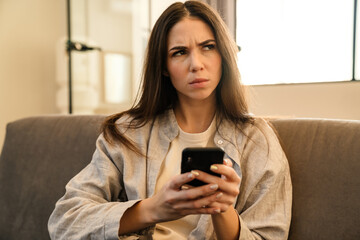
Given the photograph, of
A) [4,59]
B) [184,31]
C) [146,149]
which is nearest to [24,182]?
[146,149]

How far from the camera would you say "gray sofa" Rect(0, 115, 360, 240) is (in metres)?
0.95

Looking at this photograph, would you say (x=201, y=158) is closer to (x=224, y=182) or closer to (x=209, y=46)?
(x=224, y=182)

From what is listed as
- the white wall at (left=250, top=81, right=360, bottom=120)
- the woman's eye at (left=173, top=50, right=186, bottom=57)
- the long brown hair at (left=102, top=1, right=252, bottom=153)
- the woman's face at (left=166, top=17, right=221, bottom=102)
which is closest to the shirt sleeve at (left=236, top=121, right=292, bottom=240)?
the long brown hair at (left=102, top=1, right=252, bottom=153)

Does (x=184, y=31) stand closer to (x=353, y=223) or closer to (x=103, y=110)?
(x=353, y=223)

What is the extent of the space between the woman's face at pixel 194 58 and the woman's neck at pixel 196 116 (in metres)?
0.10

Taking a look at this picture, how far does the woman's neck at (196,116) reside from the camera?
43.7 inches

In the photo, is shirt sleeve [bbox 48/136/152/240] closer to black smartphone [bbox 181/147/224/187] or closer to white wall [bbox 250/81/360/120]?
black smartphone [bbox 181/147/224/187]

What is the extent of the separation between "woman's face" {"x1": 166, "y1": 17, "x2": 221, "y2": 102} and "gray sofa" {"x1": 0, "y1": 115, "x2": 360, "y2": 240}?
306mm

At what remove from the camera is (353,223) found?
0.92 metres

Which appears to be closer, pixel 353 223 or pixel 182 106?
pixel 353 223

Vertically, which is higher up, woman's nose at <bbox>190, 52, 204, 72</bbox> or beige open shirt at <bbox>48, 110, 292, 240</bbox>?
woman's nose at <bbox>190, 52, 204, 72</bbox>

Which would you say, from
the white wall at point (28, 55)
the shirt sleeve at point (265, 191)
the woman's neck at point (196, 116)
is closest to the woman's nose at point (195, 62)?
the woman's neck at point (196, 116)

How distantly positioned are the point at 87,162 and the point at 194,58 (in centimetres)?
Answer: 59

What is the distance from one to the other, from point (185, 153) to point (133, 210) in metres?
0.33
